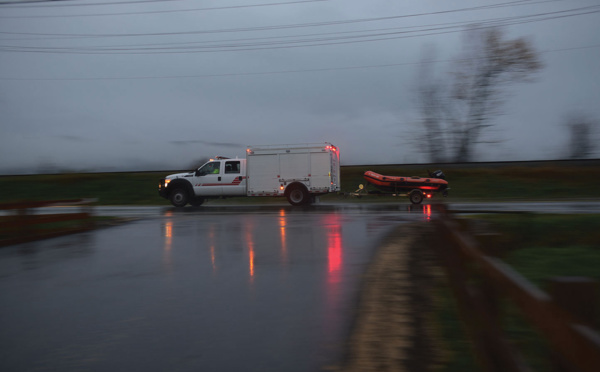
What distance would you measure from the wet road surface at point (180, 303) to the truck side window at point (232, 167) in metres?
13.3

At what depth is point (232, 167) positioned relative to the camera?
81.3ft

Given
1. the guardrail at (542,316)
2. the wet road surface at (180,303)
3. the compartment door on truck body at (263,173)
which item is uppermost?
the compartment door on truck body at (263,173)

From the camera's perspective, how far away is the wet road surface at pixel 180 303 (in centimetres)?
407

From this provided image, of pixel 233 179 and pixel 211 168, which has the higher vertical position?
pixel 211 168

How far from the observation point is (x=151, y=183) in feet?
124

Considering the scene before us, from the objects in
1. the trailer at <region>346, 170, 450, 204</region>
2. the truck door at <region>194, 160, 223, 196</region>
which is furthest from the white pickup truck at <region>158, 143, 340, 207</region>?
the trailer at <region>346, 170, 450, 204</region>

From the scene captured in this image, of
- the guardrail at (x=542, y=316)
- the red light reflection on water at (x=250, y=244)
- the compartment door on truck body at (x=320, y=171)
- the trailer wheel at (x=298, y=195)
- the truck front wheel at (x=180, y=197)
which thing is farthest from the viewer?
the truck front wheel at (x=180, y=197)

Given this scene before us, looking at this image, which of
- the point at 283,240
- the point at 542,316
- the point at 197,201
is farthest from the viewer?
the point at 197,201

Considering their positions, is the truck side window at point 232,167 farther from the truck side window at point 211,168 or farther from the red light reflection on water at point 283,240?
the red light reflection on water at point 283,240

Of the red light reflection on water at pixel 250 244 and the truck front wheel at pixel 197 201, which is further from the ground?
the truck front wheel at pixel 197 201

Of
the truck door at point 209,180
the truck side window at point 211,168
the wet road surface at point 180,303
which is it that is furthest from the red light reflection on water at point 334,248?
the truck side window at point 211,168

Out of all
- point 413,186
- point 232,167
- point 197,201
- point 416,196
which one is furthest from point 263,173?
point 416,196

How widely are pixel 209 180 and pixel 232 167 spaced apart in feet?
4.38

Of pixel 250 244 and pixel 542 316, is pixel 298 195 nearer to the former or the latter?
pixel 250 244
